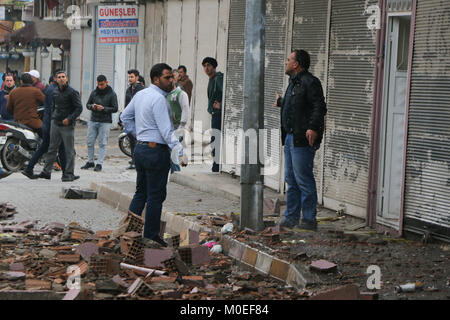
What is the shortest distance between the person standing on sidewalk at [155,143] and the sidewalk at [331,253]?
96 centimetres

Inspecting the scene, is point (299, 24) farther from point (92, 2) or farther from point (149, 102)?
point (92, 2)

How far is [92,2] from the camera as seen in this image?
32781 millimetres

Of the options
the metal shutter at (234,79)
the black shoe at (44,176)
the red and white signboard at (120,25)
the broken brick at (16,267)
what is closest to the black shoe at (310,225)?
the broken brick at (16,267)

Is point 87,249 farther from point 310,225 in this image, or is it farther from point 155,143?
point 310,225

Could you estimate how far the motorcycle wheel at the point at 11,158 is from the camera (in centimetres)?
1755

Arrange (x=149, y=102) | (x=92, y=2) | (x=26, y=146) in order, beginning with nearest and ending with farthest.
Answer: (x=149, y=102), (x=26, y=146), (x=92, y=2)

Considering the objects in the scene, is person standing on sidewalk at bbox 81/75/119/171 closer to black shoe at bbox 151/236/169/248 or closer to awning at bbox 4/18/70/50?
black shoe at bbox 151/236/169/248

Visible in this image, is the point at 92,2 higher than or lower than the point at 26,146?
higher

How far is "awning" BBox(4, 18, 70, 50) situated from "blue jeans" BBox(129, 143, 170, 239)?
29.6m

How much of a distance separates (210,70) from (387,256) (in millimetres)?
7860

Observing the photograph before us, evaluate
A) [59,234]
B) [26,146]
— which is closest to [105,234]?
[59,234]

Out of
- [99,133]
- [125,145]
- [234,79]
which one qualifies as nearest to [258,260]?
[234,79]

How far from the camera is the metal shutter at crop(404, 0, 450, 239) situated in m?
9.34

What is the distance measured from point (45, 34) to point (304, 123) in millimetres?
30155
